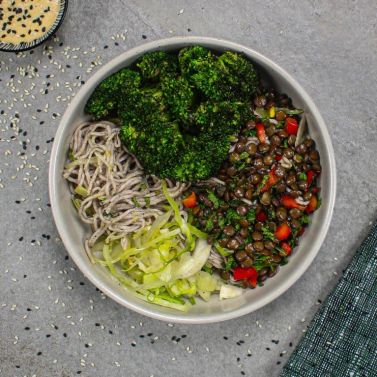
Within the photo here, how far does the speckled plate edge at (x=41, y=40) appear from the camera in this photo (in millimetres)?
4047

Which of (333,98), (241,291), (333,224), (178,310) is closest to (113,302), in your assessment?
(178,310)

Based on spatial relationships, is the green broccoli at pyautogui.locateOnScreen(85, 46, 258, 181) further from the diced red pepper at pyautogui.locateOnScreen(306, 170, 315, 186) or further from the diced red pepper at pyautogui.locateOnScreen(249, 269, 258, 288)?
the diced red pepper at pyautogui.locateOnScreen(249, 269, 258, 288)

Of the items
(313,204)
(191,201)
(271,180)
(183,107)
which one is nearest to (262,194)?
(271,180)

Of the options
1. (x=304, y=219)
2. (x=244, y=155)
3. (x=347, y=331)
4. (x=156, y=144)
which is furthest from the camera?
(x=347, y=331)

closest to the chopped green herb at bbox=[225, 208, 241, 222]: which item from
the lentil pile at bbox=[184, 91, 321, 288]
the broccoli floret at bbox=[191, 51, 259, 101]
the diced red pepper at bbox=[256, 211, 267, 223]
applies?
the lentil pile at bbox=[184, 91, 321, 288]

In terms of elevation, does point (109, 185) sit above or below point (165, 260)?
above

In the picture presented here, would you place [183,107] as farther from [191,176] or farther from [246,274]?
[246,274]

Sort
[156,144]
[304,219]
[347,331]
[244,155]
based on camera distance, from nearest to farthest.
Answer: [156,144]
[244,155]
[304,219]
[347,331]

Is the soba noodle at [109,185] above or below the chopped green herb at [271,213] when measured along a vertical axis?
above

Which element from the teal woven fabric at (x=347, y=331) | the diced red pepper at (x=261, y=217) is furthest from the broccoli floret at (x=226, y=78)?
the teal woven fabric at (x=347, y=331)

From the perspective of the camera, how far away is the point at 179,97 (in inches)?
140

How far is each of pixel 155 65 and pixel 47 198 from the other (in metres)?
1.16

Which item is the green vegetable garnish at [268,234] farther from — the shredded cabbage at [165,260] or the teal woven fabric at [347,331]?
the teal woven fabric at [347,331]

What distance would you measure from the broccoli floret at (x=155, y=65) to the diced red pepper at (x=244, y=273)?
4.04 feet
